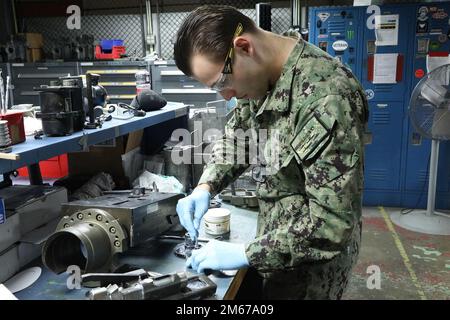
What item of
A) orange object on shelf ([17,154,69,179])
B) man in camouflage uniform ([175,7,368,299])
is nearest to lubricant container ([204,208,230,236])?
man in camouflage uniform ([175,7,368,299])

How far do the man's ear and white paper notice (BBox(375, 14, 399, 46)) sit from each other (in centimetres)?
320

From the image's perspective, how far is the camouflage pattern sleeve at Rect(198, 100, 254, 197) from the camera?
141 centimetres

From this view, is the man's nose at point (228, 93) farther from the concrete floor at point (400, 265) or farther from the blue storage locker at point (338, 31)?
the blue storage locker at point (338, 31)

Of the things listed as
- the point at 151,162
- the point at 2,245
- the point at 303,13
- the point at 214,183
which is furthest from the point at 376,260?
the point at 303,13

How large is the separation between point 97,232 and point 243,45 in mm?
656

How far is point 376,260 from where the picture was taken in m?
3.06

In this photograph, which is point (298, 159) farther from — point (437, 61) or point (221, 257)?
point (437, 61)

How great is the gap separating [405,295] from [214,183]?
1.84 meters

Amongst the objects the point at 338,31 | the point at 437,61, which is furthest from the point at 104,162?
the point at 437,61

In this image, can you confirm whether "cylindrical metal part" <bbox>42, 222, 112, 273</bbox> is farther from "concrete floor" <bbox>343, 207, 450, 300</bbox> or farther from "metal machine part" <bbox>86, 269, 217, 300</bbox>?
"concrete floor" <bbox>343, 207, 450, 300</bbox>

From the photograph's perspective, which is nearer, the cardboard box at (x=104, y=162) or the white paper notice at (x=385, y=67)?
the cardboard box at (x=104, y=162)

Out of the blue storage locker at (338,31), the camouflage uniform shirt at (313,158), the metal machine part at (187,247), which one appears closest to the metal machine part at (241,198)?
the metal machine part at (187,247)

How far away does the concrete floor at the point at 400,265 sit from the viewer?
2639 mm
